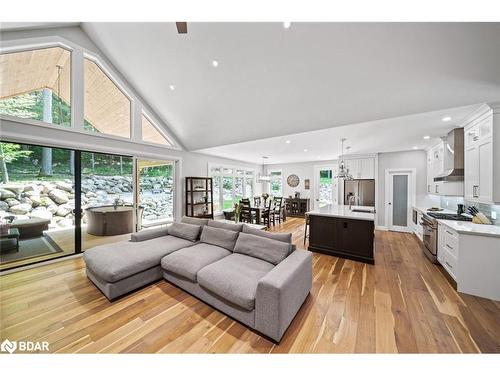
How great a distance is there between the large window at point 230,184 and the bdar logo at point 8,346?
544 centimetres

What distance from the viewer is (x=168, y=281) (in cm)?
268

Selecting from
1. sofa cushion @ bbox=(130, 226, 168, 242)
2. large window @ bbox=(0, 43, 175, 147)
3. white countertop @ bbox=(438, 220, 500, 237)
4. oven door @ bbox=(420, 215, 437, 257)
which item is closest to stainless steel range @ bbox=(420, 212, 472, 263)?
oven door @ bbox=(420, 215, 437, 257)

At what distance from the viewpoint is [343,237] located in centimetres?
362

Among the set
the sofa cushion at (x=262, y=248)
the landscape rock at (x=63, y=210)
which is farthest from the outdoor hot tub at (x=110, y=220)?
the sofa cushion at (x=262, y=248)

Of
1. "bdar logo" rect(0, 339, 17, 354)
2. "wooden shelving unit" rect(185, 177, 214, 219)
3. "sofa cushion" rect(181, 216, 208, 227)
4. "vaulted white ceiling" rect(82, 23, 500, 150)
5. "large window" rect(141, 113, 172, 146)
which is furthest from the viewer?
"wooden shelving unit" rect(185, 177, 214, 219)

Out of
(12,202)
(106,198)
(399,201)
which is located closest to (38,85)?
(12,202)

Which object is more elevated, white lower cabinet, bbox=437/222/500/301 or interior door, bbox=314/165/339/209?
interior door, bbox=314/165/339/209

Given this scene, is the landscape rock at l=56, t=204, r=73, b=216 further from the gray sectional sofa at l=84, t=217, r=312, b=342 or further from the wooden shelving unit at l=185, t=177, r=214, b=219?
the wooden shelving unit at l=185, t=177, r=214, b=219

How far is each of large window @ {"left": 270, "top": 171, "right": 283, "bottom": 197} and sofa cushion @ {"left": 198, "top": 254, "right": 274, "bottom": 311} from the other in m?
6.99

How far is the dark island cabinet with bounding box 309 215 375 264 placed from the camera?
3.40 meters

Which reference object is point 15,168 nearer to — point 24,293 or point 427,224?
point 24,293

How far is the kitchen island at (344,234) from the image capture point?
3.39 metres
